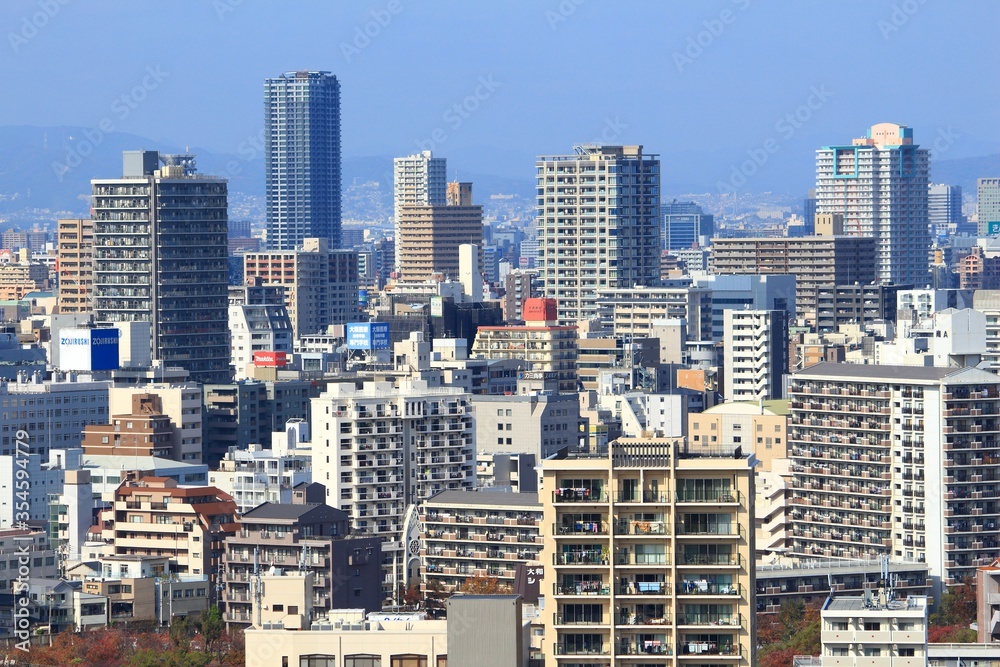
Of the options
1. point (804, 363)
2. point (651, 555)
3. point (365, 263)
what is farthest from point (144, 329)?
point (365, 263)

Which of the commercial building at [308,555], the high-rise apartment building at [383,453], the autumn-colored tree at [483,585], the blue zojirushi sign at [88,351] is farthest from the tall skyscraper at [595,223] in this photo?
the commercial building at [308,555]

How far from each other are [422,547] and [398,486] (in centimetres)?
409

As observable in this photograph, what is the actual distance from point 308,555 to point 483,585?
385 cm

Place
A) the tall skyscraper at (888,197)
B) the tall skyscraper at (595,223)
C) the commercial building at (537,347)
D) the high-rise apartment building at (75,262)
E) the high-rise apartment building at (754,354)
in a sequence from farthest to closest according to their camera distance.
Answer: the tall skyscraper at (888,197) < the tall skyscraper at (595,223) < the high-rise apartment building at (75,262) < the commercial building at (537,347) < the high-rise apartment building at (754,354)

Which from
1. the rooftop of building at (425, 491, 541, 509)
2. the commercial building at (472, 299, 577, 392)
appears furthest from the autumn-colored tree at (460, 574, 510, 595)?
the commercial building at (472, 299, 577, 392)

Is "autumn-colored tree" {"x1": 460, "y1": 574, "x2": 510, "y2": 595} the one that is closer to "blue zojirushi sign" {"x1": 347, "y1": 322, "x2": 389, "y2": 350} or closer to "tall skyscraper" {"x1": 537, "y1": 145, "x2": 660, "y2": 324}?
"blue zojirushi sign" {"x1": 347, "y1": 322, "x2": 389, "y2": 350}

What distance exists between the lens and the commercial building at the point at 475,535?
5341cm

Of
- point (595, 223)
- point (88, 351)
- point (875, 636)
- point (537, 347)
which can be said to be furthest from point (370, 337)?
point (875, 636)

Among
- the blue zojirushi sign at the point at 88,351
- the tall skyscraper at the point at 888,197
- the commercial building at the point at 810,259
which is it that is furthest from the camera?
the tall skyscraper at the point at 888,197

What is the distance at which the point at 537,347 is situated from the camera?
10406cm

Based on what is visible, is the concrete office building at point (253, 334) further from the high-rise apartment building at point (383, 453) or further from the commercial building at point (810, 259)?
the high-rise apartment building at point (383, 453)

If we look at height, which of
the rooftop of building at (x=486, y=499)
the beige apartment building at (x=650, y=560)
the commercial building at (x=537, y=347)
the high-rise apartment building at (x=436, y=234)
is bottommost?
the rooftop of building at (x=486, y=499)

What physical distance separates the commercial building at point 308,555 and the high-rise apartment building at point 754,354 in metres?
48.9

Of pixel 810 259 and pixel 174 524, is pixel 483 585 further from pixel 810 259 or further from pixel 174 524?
pixel 810 259
